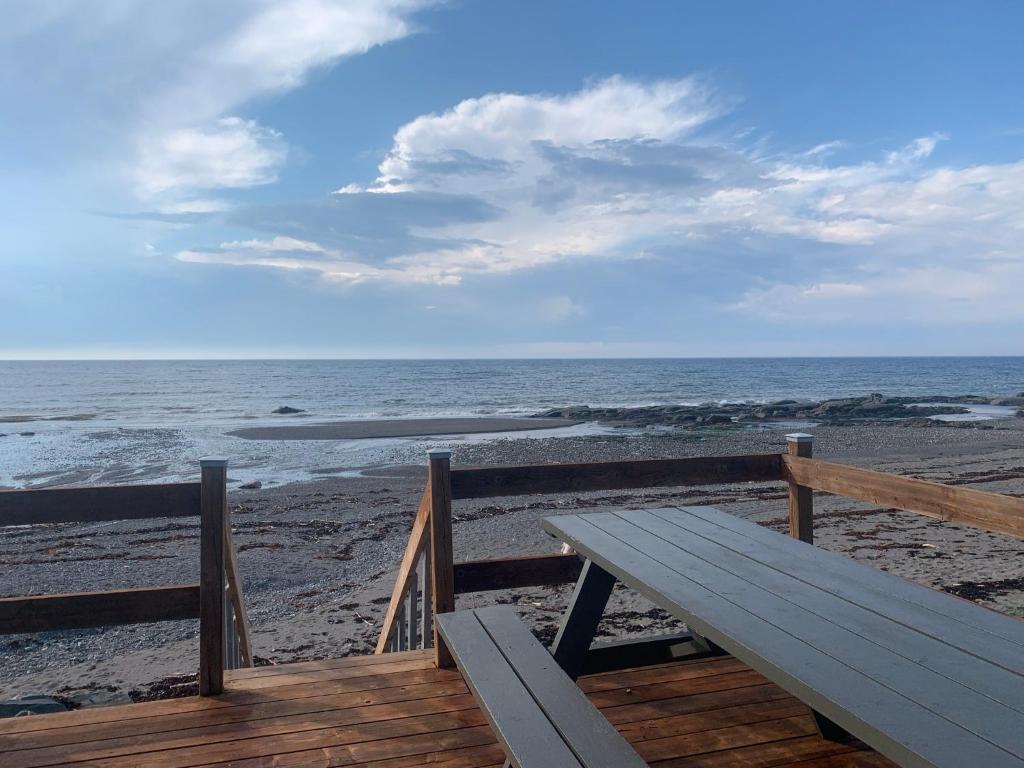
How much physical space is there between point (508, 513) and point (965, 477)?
9.32m

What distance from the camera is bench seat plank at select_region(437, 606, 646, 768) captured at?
6.23 feet

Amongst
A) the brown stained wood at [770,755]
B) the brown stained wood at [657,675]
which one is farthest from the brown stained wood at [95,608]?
the brown stained wood at [770,755]

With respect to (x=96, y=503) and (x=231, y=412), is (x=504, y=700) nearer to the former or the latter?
(x=96, y=503)

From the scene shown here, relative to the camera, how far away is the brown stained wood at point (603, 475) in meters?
3.79

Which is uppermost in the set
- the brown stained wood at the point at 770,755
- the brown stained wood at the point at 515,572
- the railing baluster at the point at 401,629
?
the brown stained wood at the point at 515,572

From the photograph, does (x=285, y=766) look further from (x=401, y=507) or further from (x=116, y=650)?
(x=401, y=507)

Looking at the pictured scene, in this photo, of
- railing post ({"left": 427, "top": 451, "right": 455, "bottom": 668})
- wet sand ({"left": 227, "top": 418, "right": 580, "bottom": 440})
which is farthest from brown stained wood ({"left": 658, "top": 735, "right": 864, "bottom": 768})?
wet sand ({"left": 227, "top": 418, "right": 580, "bottom": 440})

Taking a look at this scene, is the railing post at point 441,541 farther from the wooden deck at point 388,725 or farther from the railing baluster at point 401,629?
the railing baluster at point 401,629

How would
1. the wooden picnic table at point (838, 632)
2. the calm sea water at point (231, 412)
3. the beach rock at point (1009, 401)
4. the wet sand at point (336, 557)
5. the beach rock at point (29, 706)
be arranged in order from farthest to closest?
the beach rock at point (1009, 401)
the calm sea water at point (231, 412)
the wet sand at point (336, 557)
the beach rock at point (29, 706)
the wooden picnic table at point (838, 632)

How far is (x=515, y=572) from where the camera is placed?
378 centimetres

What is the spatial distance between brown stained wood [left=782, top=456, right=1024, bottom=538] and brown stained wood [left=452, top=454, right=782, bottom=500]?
259 mm

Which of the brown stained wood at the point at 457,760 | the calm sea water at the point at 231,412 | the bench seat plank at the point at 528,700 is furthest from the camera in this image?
the calm sea water at the point at 231,412

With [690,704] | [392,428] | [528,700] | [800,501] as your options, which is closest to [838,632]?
[528,700]

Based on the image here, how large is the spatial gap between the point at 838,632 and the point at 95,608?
9.56 ft
